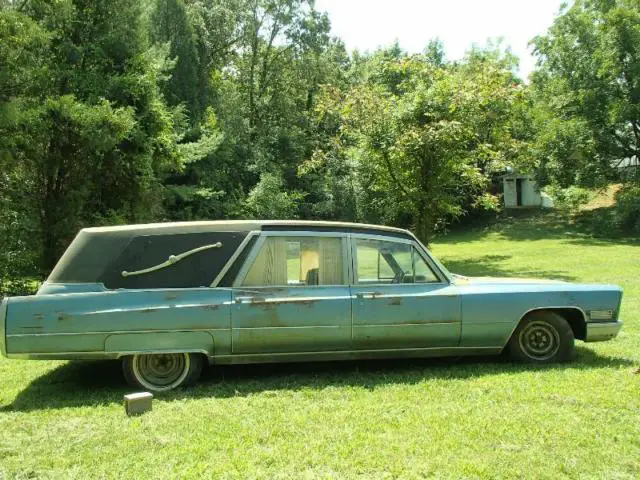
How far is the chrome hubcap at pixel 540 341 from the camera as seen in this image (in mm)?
6258

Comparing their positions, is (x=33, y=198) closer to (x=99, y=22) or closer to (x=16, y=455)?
(x=99, y=22)

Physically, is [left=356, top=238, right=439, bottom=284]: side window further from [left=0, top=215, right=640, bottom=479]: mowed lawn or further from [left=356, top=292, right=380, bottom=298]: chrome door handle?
[left=0, top=215, right=640, bottom=479]: mowed lawn

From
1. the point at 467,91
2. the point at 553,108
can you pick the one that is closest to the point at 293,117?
the point at 553,108

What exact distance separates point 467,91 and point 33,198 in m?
12.4

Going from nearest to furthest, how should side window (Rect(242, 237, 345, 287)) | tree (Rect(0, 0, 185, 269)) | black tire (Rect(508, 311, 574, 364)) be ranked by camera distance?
side window (Rect(242, 237, 345, 287)) → black tire (Rect(508, 311, 574, 364)) → tree (Rect(0, 0, 185, 269))

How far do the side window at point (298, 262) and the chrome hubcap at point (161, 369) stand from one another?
3.49 ft

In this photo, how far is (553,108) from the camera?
118 ft

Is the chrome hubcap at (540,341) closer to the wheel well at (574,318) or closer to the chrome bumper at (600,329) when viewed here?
the wheel well at (574,318)

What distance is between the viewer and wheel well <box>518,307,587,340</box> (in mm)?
6242

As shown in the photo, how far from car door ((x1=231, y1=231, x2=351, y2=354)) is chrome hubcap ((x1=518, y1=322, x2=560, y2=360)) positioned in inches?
80.2

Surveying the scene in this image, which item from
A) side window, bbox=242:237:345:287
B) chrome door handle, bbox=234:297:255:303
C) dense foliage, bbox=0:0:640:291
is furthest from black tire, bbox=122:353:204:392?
dense foliage, bbox=0:0:640:291

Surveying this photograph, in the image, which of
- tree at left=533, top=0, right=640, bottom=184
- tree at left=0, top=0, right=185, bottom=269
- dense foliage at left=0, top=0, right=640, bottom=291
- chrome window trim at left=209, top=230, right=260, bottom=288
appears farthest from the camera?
tree at left=533, top=0, right=640, bottom=184

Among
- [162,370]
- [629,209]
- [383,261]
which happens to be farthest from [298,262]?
[629,209]

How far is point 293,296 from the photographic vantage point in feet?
18.7
